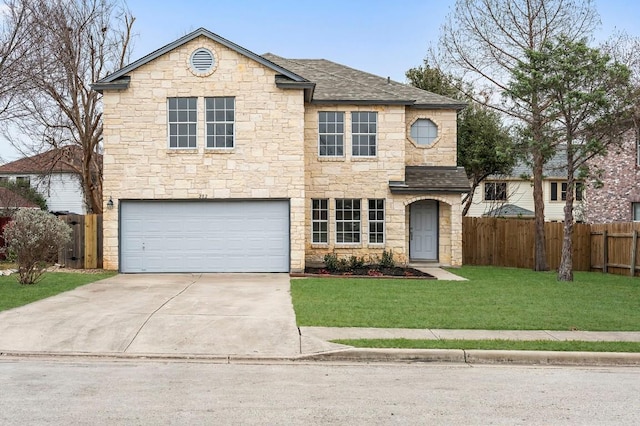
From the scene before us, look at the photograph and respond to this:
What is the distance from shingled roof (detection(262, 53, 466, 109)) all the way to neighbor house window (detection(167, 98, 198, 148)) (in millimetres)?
4247

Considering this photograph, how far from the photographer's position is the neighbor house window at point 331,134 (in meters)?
22.1

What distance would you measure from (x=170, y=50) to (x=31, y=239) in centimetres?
749

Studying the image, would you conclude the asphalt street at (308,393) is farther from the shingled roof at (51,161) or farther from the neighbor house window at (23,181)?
the neighbor house window at (23,181)

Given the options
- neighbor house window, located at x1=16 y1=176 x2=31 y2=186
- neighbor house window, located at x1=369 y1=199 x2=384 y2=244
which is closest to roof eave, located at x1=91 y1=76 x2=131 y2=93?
neighbor house window, located at x1=369 y1=199 x2=384 y2=244

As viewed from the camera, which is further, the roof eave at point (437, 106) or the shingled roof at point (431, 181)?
the roof eave at point (437, 106)

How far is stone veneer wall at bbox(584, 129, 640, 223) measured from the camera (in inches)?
1141

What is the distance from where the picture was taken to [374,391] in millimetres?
7449

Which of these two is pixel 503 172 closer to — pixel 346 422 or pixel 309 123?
pixel 309 123

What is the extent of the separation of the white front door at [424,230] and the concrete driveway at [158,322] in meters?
8.57

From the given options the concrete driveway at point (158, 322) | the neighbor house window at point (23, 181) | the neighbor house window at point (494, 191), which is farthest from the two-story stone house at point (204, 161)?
the neighbor house window at point (23, 181)

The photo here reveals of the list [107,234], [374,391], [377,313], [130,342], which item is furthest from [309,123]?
[374,391]

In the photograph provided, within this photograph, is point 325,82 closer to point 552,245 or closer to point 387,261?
point 387,261

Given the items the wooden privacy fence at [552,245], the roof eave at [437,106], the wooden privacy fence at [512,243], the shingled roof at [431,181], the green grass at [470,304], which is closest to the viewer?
the green grass at [470,304]

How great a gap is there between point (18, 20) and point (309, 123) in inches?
401
